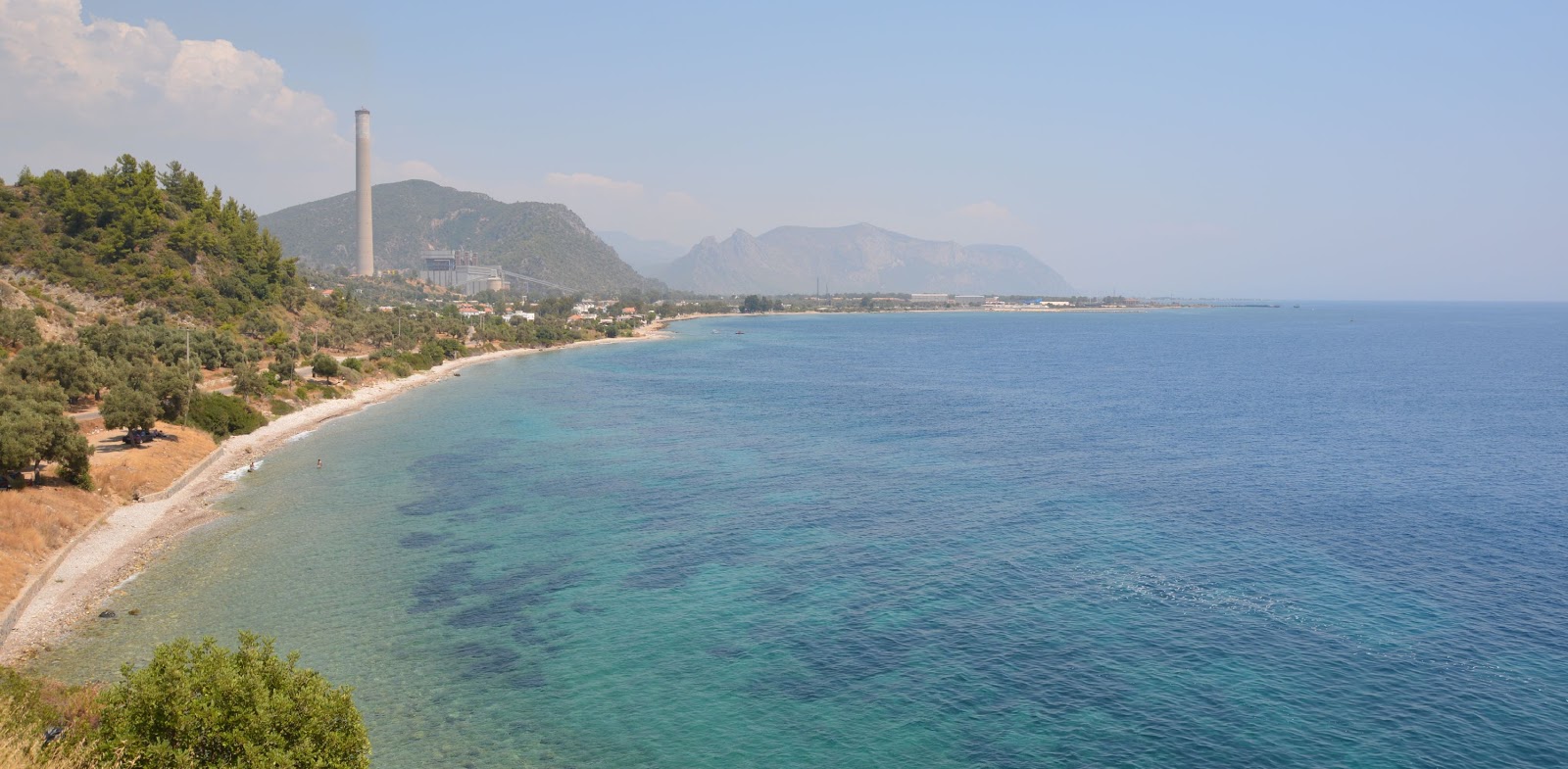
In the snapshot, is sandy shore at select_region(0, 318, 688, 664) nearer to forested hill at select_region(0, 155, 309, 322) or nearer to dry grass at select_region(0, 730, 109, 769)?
dry grass at select_region(0, 730, 109, 769)

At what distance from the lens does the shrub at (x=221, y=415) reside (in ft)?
214

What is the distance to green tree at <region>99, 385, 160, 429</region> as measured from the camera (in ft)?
178

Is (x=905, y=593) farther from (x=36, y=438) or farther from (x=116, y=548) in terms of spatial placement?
(x=36, y=438)

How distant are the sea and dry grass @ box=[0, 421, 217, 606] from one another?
12.6 feet

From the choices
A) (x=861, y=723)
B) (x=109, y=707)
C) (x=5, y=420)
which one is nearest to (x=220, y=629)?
(x=109, y=707)

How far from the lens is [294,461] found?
6172cm

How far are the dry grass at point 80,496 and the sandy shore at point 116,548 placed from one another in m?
0.68

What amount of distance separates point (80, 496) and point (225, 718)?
35.0 metres

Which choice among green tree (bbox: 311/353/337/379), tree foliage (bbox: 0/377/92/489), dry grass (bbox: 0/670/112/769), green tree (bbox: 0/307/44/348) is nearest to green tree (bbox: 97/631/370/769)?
dry grass (bbox: 0/670/112/769)

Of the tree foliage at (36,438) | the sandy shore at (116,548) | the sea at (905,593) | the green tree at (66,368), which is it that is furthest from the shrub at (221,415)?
the tree foliage at (36,438)

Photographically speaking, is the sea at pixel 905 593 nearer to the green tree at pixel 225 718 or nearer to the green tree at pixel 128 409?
the green tree at pixel 225 718

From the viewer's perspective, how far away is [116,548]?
41000 mm

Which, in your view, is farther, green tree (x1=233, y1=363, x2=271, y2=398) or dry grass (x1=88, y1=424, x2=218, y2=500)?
green tree (x1=233, y1=363, x2=271, y2=398)

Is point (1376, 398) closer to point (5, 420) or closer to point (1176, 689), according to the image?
point (1176, 689)
